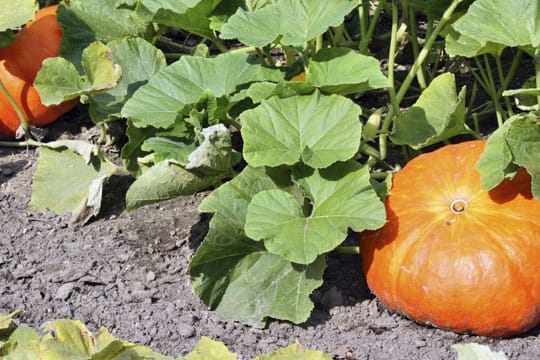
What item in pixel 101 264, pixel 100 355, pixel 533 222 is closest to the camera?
pixel 100 355

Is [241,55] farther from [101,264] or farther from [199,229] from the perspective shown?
[101,264]

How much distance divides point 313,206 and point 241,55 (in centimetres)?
69

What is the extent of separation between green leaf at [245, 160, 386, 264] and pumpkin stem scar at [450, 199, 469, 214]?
0.25 meters

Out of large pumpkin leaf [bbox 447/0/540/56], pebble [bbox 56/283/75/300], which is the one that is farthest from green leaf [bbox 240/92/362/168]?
pebble [bbox 56/283/75/300]

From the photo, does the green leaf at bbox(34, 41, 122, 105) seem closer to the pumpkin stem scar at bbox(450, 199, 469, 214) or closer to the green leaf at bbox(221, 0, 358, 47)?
the green leaf at bbox(221, 0, 358, 47)

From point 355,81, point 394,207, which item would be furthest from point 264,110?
point 394,207

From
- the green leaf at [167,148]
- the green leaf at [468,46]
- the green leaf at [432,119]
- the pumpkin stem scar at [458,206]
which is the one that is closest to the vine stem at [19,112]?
the green leaf at [167,148]

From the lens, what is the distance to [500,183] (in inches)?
116

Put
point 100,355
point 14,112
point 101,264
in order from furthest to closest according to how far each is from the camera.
→ point 14,112 → point 101,264 → point 100,355

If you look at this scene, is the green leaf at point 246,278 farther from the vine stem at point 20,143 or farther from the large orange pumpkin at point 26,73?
the large orange pumpkin at point 26,73

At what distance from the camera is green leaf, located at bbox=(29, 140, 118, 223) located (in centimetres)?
343

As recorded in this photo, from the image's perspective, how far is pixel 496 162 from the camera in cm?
286

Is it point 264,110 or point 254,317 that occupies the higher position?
point 264,110

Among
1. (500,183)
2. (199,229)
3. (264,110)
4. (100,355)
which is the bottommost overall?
(199,229)
